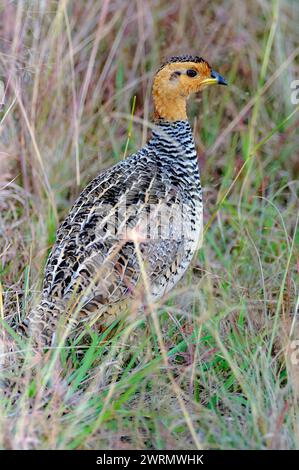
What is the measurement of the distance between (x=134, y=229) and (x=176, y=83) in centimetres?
93

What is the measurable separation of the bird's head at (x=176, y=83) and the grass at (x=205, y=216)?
274 mm

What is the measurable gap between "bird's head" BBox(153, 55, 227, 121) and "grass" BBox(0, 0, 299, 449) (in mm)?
274

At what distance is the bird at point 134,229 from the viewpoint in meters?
3.43

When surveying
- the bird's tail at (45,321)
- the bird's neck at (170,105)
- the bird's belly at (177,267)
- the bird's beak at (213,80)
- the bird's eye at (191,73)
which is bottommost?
the bird's tail at (45,321)

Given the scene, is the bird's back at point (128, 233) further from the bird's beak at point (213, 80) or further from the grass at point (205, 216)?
the bird's beak at point (213, 80)

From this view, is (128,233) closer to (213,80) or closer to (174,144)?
(174,144)

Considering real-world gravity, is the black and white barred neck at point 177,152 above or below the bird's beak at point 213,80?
below

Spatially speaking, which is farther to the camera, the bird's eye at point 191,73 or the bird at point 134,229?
the bird's eye at point 191,73

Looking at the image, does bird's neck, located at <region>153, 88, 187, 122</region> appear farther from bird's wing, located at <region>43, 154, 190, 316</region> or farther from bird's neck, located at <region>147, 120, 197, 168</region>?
bird's wing, located at <region>43, 154, 190, 316</region>

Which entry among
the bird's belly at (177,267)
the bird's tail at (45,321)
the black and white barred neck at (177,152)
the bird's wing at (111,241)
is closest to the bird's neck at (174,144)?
the black and white barred neck at (177,152)

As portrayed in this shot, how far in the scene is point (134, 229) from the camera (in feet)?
11.9

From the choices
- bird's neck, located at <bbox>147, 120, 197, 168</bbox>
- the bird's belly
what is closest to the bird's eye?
bird's neck, located at <bbox>147, 120, 197, 168</bbox>

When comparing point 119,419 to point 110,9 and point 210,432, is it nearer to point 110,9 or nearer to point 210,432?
point 210,432

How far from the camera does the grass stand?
302 centimetres
